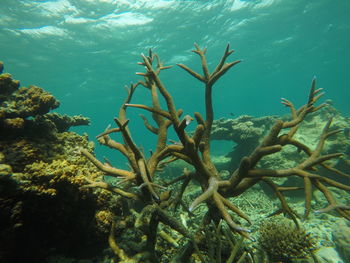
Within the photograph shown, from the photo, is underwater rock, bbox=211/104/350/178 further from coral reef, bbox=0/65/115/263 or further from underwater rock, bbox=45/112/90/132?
coral reef, bbox=0/65/115/263

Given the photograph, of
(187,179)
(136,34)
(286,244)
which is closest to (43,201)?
(187,179)

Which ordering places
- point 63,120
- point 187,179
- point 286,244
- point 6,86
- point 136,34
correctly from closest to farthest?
point 286,244, point 187,179, point 6,86, point 63,120, point 136,34

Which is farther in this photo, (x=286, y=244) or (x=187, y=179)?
(x=187, y=179)

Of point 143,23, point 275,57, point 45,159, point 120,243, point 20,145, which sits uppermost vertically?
point 275,57

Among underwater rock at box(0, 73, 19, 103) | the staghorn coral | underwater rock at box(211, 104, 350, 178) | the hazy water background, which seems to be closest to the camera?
the staghorn coral

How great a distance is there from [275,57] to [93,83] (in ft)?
118

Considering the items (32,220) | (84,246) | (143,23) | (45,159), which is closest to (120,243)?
(84,246)

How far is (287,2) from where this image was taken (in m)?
21.6

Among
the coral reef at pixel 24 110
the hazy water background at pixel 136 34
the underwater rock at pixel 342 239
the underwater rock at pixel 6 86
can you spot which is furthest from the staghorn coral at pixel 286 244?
the hazy water background at pixel 136 34

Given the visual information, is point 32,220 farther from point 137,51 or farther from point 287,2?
point 287,2

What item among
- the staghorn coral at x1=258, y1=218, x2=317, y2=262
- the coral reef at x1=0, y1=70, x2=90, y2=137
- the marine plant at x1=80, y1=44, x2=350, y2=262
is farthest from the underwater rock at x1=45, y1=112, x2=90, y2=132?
the staghorn coral at x1=258, y1=218, x2=317, y2=262

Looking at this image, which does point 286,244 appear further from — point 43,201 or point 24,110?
point 24,110

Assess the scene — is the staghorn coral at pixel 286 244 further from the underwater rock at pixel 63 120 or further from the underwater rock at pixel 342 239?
the underwater rock at pixel 63 120

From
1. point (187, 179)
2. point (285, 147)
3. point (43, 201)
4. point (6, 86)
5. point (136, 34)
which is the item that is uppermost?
point (136, 34)
